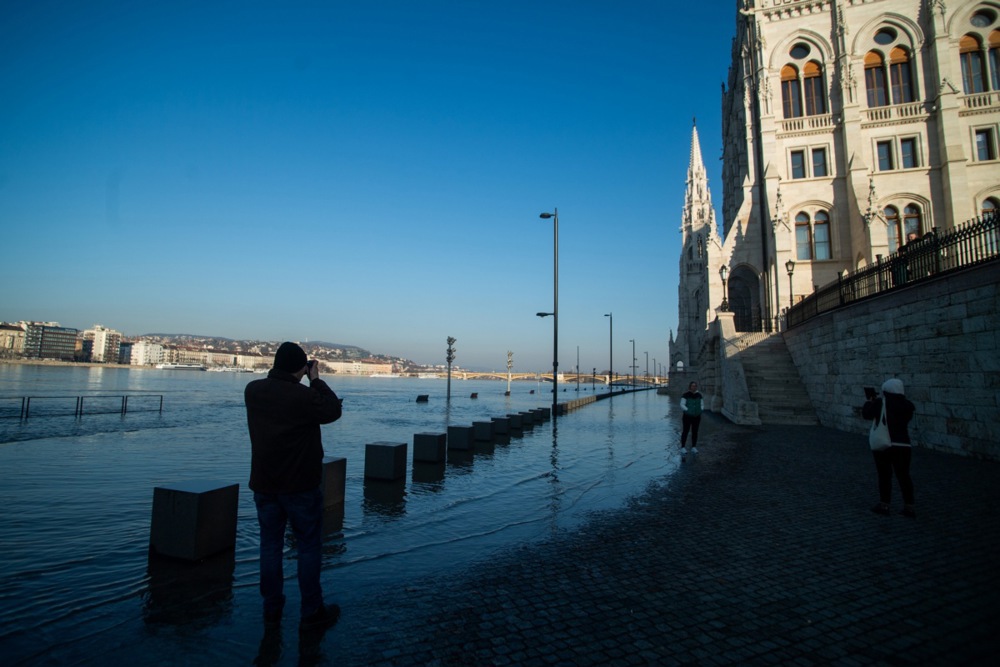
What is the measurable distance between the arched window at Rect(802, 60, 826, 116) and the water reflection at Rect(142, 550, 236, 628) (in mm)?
40360

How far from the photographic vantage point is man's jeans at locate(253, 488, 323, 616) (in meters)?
3.63

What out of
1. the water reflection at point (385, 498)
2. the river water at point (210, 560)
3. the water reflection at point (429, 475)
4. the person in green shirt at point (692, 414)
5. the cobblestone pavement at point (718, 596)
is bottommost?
the water reflection at point (429, 475)

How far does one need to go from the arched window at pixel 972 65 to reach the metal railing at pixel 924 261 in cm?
2267

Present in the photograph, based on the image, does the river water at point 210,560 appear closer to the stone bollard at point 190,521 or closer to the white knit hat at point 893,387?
the stone bollard at point 190,521

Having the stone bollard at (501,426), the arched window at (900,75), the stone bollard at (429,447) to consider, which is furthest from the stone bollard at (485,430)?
the arched window at (900,75)

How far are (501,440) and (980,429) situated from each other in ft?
38.2

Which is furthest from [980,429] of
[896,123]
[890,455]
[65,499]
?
[896,123]

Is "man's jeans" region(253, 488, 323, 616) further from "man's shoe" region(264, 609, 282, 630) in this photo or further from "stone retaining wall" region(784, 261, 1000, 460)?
"stone retaining wall" region(784, 261, 1000, 460)

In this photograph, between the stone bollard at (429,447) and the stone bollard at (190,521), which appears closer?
the stone bollard at (190,521)

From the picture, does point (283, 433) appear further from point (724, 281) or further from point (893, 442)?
point (724, 281)

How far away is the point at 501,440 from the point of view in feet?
50.6

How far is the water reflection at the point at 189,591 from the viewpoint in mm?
3789

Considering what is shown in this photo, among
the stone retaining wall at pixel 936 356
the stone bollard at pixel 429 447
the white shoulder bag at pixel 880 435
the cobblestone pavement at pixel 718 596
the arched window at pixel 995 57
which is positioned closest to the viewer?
the cobblestone pavement at pixel 718 596

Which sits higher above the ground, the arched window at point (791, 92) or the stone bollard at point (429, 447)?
the arched window at point (791, 92)
